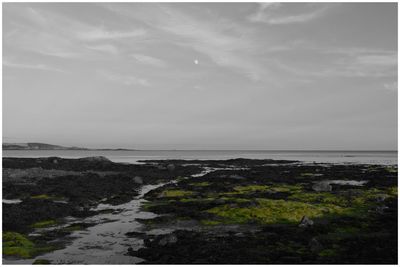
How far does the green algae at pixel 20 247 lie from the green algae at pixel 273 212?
932 cm

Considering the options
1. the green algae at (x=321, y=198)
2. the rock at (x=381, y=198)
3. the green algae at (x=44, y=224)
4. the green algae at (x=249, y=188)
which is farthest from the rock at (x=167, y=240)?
the rock at (x=381, y=198)

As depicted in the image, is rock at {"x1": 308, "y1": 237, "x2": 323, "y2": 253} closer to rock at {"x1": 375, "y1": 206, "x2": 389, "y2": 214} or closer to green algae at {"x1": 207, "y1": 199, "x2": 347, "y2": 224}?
green algae at {"x1": 207, "y1": 199, "x2": 347, "y2": 224}

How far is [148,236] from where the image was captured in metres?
15.5

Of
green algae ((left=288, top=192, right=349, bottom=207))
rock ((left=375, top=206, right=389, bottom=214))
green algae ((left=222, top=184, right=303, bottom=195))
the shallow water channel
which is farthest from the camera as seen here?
green algae ((left=222, top=184, right=303, bottom=195))

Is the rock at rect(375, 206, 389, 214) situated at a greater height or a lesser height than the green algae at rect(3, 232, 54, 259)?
greater

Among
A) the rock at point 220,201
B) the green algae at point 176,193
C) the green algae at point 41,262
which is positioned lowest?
the green algae at point 41,262

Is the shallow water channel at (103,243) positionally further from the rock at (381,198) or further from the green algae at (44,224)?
the rock at (381,198)

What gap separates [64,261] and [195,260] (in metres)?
4.62

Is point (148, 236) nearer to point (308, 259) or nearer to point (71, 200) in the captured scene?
point (308, 259)

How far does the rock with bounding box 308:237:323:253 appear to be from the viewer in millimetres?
13073

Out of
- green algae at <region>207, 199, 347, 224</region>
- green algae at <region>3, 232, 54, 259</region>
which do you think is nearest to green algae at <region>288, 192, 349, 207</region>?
green algae at <region>207, 199, 347, 224</region>

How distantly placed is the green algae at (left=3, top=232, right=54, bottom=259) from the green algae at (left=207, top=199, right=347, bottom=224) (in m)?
9.32

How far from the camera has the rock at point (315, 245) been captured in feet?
42.9

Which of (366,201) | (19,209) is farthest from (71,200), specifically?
(366,201)
